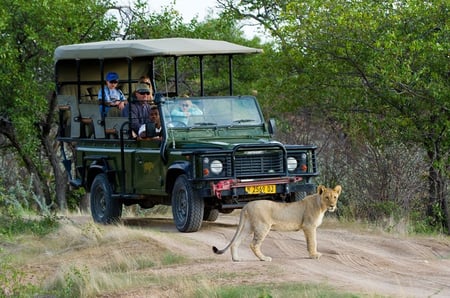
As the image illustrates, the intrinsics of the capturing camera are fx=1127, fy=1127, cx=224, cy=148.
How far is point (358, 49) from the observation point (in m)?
18.0

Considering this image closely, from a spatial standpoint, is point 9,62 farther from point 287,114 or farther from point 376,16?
point 376,16

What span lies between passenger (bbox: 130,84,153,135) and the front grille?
A: 1972mm

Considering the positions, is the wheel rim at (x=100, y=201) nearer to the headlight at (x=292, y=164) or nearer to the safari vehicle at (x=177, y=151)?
the safari vehicle at (x=177, y=151)

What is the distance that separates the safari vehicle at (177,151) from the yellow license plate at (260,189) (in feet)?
0.04

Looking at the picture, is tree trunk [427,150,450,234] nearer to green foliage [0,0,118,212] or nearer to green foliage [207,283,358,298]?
green foliage [207,283,358,298]

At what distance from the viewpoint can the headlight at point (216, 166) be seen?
14227 millimetres

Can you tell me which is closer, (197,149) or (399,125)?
(197,149)

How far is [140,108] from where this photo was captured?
Answer: 15.9 m

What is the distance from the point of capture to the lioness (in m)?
12.4

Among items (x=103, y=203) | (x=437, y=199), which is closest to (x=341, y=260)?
(x=103, y=203)

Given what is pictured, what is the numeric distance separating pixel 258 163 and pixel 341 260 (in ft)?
7.43

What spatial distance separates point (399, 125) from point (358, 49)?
1378 millimetres

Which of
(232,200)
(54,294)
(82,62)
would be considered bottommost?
(54,294)

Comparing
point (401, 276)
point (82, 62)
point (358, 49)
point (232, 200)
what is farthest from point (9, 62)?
point (401, 276)
